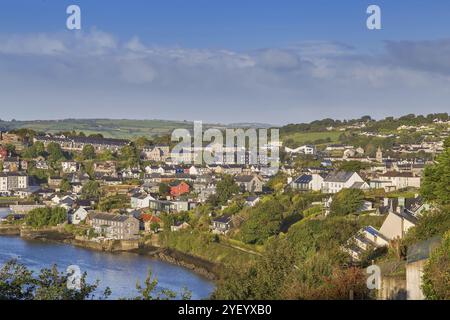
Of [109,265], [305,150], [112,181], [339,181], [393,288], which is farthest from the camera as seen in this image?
[305,150]

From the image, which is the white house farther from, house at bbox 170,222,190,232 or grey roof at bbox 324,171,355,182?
house at bbox 170,222,190,232

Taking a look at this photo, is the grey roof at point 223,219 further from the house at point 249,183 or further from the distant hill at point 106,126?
the distant hill at point 106,126

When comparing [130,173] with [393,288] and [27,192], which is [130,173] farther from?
[393,288]

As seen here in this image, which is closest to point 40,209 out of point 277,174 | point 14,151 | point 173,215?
point 173,215

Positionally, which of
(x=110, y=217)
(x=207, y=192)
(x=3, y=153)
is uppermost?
(x=3, y=153)

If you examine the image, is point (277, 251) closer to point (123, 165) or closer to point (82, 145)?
point (123, 165)

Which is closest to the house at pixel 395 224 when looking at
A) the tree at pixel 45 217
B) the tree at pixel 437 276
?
the tree at pixel 437 276

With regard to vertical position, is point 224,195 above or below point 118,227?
above

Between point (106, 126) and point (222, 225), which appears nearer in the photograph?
point (222, 225)
